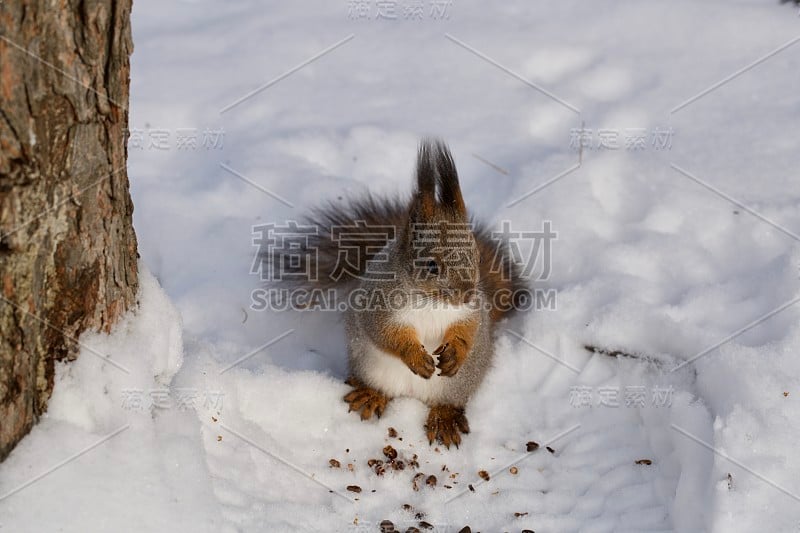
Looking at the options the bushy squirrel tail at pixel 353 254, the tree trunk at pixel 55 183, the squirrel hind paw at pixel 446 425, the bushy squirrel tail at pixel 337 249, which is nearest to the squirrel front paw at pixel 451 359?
the squirrel hind paw at pixel 446 425

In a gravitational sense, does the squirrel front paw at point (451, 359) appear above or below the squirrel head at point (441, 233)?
below

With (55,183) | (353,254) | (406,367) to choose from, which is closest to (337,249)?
(353,254)

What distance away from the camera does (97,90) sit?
121 cm

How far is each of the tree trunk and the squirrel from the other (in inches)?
25.7

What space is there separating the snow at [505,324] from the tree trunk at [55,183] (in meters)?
0.07

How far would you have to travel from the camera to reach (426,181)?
5.71 feet

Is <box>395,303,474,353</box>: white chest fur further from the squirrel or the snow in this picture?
the snow

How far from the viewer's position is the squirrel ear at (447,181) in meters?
1.71

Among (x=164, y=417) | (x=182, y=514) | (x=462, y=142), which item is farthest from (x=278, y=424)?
(x=462, y=142)

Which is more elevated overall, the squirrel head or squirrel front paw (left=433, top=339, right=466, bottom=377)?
the squirrel head

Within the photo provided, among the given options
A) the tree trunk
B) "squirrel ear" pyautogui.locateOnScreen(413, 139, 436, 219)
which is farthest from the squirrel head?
the tree trunk

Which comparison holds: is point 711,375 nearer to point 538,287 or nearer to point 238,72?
point 538,287

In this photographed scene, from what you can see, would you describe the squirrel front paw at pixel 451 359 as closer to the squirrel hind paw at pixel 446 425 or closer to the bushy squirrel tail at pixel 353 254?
the squirrel hind paw at pixel 446 425

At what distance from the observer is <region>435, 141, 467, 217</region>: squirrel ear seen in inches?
67.2
